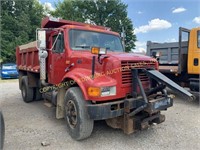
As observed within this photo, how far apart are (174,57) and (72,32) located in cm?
483

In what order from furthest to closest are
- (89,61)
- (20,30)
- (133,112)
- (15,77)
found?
1. (20,30)
2. (15,77)
3. (89,61)
4. (133,112)

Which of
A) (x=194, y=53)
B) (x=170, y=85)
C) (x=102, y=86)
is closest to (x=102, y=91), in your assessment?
(x=102, y=86)

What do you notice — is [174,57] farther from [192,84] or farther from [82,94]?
[82,94]

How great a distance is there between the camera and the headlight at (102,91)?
3.38 metres

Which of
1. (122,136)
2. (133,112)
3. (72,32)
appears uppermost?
(72,32)

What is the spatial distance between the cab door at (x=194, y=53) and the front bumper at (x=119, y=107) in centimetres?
Answer: 362

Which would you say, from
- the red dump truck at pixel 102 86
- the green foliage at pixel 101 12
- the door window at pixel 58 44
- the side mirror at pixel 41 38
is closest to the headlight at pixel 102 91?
the red dump truck at pixel 102 86

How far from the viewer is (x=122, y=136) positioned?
412cm

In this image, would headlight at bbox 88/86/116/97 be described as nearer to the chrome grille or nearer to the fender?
the fender

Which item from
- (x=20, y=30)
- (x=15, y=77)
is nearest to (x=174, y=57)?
(x=15, y=77)

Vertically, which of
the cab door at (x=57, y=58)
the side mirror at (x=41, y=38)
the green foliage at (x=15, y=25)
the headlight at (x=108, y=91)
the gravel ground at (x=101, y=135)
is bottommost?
the gravel ground at (x=101, y=135)

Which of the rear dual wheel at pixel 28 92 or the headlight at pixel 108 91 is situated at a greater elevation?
the headlight at pixel 108 91

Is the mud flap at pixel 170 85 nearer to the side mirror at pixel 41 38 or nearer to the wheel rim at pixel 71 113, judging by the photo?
the wheel rim at pixel 71 113

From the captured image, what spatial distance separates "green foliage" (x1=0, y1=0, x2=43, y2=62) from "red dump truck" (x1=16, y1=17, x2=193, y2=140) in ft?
66.7
